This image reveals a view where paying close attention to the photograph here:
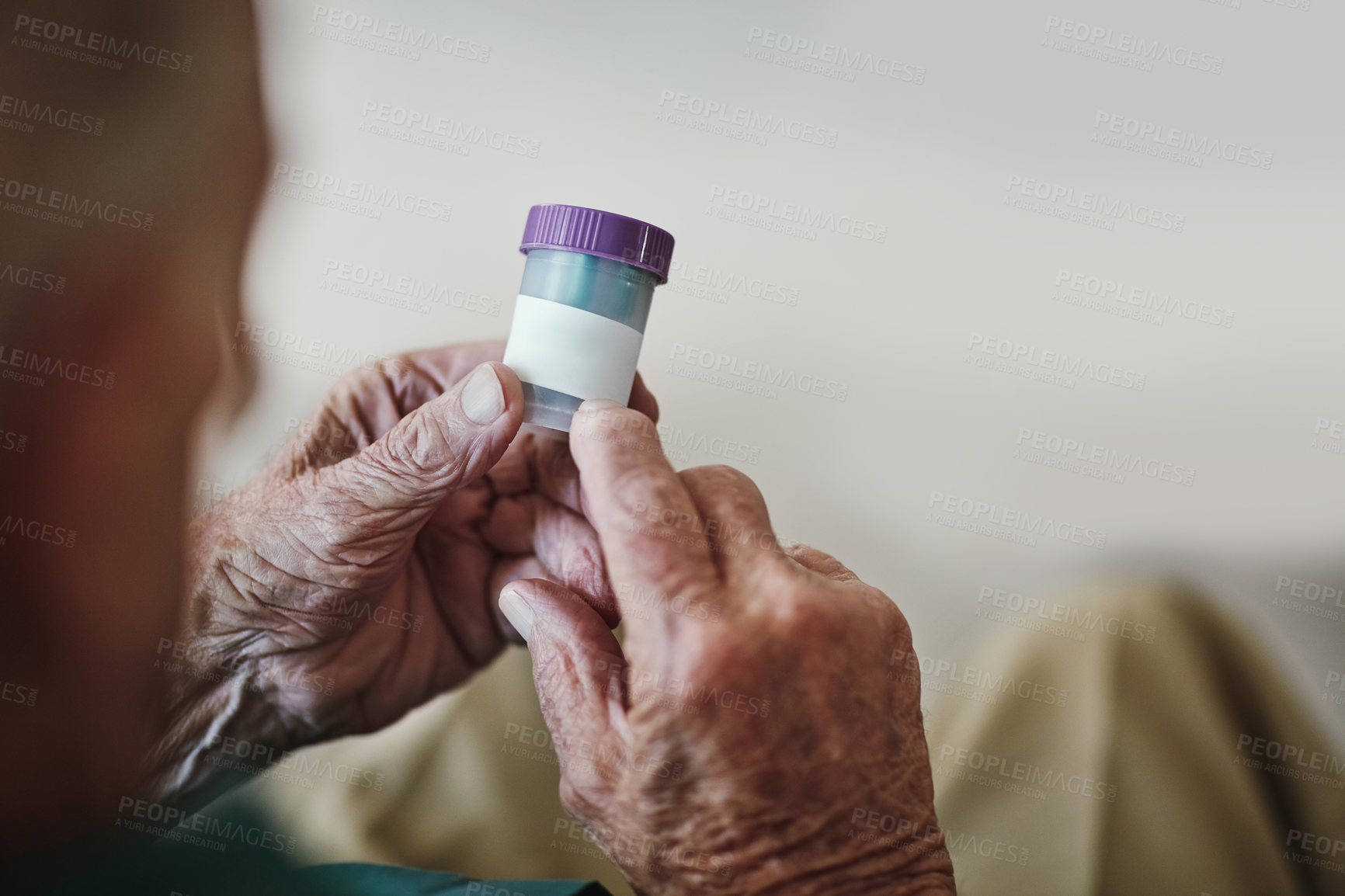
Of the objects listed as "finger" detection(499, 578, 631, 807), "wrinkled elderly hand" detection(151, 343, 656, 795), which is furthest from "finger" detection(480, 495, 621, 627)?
"finger" detection(499, 578, 631, 807)

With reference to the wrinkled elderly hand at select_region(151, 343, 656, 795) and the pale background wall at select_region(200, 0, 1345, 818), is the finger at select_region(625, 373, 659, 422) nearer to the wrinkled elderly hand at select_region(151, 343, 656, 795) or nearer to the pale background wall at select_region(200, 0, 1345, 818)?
the wrinkled elderly hand at select_region(151, 343, 656, 795)

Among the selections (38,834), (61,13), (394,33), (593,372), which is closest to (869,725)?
(593,372)

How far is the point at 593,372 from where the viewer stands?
2.28 feet

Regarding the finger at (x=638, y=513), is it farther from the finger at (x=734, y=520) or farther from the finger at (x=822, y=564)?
the finger at (x=822, y=564)

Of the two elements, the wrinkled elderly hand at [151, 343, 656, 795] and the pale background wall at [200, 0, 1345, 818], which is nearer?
the wrinkled elderly hand at [151, 343, 656, 795]

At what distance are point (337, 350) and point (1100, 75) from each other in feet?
4.08

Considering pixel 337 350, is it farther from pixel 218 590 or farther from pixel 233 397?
pixel 218 590

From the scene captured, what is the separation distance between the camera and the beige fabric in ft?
3.07

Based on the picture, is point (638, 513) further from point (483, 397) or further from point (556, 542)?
point (556, 542)

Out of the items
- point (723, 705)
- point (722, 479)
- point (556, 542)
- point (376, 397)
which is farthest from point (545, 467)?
point (723, 705)

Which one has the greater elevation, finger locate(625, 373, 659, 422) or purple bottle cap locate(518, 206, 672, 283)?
purple bottle cap locate(518, 206, 672, 283)

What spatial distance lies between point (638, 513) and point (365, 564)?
37 centimetres

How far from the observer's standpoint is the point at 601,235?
0.68 meters

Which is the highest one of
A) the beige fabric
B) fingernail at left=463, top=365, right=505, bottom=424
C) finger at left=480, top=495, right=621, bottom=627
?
fingernail at left=463, top=365, right=505, bottom=424
